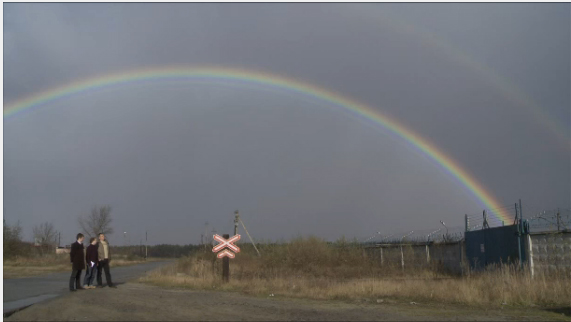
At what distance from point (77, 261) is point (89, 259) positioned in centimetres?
72

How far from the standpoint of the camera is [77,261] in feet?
47.8

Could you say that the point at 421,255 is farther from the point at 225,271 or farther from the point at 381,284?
the point at 381,284

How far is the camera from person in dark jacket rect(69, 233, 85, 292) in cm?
1446

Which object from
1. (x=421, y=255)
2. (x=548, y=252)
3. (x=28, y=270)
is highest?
(x=548, y=252)

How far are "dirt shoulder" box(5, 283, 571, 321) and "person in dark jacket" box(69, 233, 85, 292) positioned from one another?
2.15m

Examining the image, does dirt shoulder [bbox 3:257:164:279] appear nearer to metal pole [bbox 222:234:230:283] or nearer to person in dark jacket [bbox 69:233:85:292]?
person in dark jacket [bbox 69:233:85:292]

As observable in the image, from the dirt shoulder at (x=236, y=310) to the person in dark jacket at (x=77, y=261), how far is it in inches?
84.7

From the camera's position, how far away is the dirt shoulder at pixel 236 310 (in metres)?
9.31

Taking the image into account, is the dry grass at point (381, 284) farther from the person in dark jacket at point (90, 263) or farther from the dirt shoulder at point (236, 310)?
the person in dark jacket at point (90, 263)

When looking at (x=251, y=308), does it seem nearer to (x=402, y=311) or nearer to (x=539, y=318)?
(x=402, y=311)

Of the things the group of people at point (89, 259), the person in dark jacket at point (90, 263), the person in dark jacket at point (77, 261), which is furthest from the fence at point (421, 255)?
the person in dark jacket at point (77, 261)

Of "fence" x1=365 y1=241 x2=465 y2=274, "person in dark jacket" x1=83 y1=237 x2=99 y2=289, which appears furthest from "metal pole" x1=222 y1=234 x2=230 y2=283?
"fence" x1=365 y1=241 x2=465 y2=274

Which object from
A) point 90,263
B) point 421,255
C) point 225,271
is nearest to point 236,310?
point 90,263

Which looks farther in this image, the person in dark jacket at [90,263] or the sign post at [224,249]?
the sign post at [224,249]
